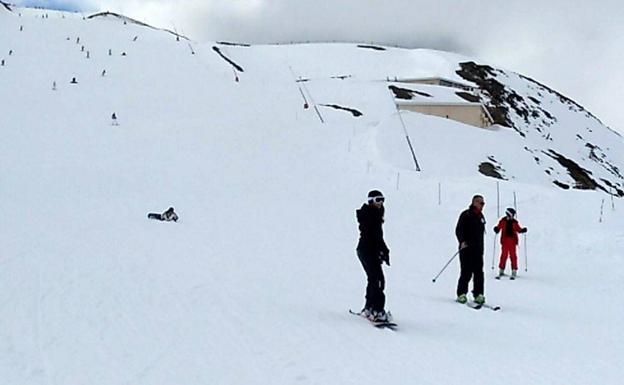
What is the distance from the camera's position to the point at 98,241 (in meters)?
12.9

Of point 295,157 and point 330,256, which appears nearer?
point 330,256

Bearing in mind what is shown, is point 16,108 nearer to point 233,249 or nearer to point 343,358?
point 233,249

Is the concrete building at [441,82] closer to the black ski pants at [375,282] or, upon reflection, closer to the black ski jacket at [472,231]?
the black ski jacket at [472,231]

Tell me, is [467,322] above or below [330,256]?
below

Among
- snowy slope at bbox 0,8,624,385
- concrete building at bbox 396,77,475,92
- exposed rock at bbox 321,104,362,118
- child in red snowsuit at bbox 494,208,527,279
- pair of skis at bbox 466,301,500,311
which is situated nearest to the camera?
snowy slope at bbox 0,8,624,385

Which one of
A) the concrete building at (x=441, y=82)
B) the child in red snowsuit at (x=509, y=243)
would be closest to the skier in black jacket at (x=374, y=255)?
the child in red snowsuit at (x=509, y=243)

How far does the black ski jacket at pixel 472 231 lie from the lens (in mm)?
10127

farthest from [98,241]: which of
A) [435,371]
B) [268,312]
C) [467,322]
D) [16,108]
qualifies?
[16,108]

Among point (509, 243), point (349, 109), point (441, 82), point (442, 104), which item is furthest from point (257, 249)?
point (441, 82)

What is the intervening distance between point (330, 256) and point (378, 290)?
5557 mm

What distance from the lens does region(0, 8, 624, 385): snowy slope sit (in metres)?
6.82

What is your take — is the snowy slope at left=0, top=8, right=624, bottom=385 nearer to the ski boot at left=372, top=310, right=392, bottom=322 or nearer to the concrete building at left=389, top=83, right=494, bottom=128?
the ski boot at left=372, top=310, right=392, bottom=322

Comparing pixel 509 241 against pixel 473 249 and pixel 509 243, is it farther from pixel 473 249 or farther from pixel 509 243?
pixel 473 249

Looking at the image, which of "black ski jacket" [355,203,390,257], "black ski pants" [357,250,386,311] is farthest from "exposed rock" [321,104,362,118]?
"black ski pants" [357,250,386,311]
